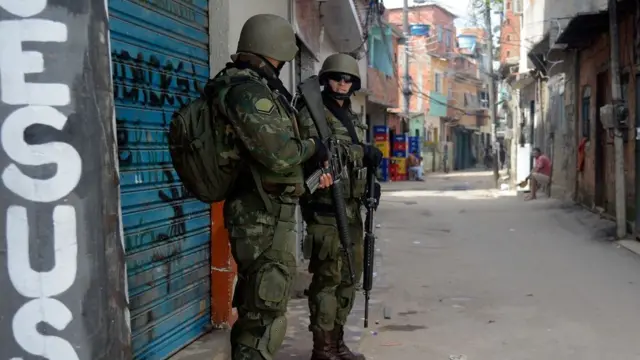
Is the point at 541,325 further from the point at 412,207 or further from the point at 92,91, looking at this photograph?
the point at 412,207

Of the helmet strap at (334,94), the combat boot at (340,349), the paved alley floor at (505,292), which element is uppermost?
the helmet strap at (334,94)

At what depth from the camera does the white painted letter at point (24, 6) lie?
165 centimetres

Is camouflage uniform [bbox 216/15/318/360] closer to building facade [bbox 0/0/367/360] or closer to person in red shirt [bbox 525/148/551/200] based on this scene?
building facade [bbox 0/0/367/360]

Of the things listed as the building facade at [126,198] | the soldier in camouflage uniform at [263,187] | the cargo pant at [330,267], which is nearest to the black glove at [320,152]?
the soldier in camouflage uniform at [263,187]

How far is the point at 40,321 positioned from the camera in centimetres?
171

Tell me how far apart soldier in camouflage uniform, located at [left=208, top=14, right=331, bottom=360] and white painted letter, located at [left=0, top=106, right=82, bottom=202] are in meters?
0.97

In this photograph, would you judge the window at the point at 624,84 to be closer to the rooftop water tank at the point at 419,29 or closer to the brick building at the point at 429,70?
the brick building at the point at 429,70

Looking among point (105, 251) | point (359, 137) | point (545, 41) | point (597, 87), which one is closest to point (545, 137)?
point (545, 41)

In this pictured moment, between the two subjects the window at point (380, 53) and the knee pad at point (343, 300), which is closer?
the knee pad at point (343, 300)

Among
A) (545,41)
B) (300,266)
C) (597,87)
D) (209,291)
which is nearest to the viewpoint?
(209,291)

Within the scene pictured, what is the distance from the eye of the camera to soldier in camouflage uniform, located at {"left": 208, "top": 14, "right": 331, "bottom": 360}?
2.61 meters

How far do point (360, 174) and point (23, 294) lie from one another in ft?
7.52

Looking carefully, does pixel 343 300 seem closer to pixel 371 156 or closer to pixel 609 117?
pixel 371 156

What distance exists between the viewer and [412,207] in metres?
14.1
